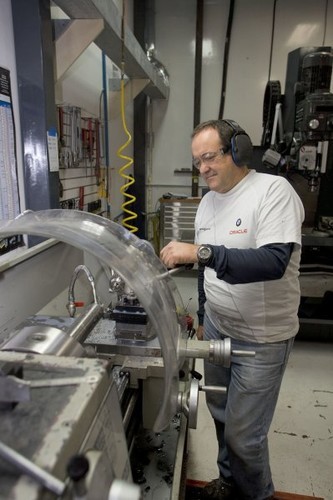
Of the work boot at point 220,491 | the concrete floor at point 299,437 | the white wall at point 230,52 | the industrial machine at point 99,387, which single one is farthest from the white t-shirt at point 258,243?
the white wall at point 230,52

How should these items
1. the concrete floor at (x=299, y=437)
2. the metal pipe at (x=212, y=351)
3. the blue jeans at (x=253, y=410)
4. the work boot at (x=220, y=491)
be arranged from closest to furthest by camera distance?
the metal pipe at (x=212, y=351)
the blue jeans at (x=253, y=410)
the work boot at (x=220, y=491)
the concrete floor at (x=299, y=437)

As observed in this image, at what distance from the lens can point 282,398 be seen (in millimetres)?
1983

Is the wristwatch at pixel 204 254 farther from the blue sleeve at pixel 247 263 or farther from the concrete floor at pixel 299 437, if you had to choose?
the concrete floor at pixel 299 437

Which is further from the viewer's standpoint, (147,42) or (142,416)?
(147,42)

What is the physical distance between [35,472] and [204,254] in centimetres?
66

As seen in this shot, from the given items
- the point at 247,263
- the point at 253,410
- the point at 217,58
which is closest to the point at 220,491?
the point at 253,410

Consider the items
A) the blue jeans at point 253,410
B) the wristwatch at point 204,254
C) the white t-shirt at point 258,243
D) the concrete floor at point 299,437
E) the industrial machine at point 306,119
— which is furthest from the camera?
the industrial machine at point 306,119

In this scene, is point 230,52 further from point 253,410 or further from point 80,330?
point 80,330

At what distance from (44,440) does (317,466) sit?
1586mm

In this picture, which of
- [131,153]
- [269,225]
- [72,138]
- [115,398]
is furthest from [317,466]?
[131,153]

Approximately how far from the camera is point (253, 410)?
1163 millimetres

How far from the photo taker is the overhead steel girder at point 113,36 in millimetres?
1327

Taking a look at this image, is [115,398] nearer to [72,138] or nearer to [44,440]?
[44,440]

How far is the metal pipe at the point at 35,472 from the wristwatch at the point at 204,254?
646 millimetres
